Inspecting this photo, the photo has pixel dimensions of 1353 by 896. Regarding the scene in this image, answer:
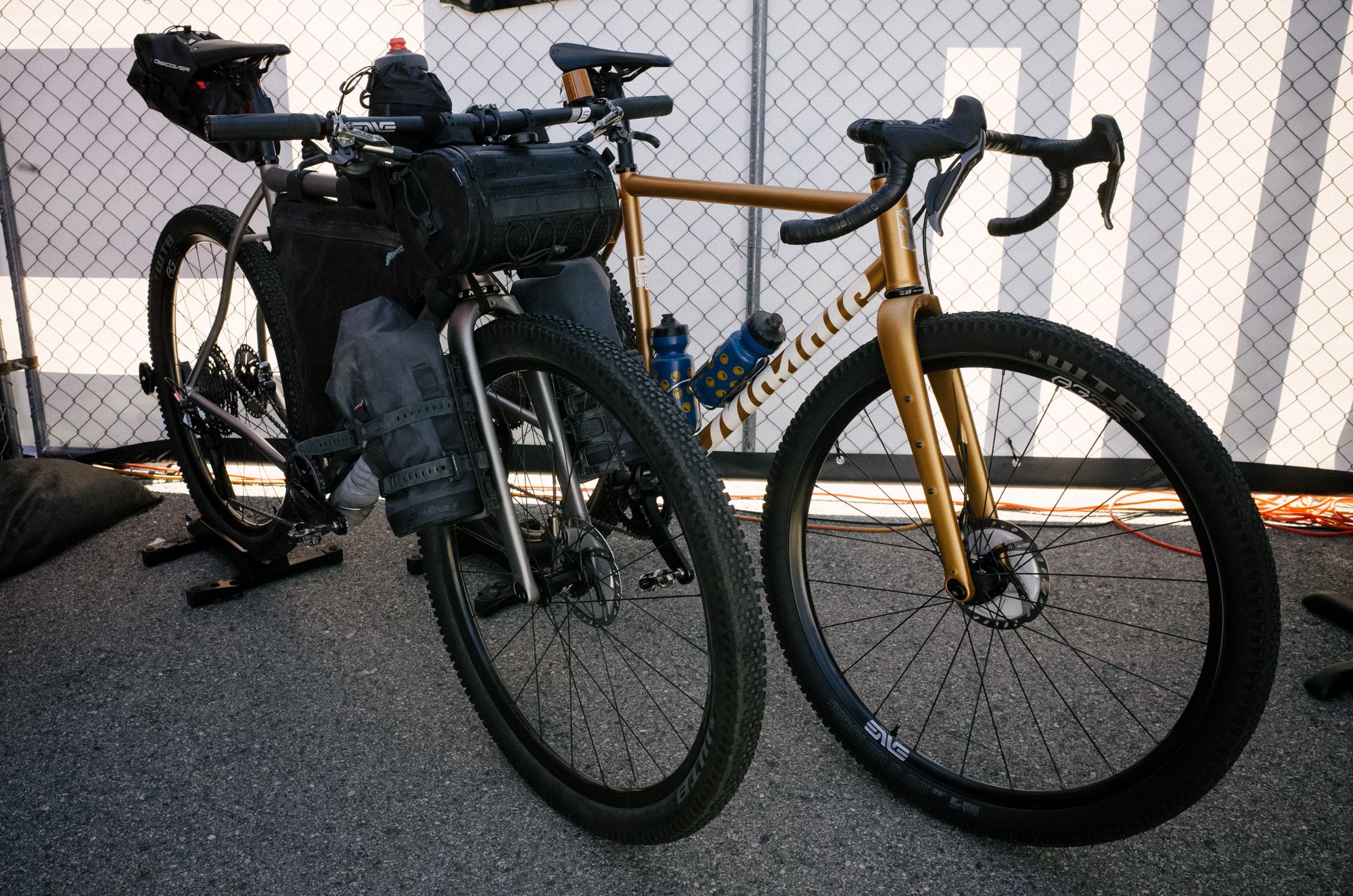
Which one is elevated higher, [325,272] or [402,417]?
[325,272]

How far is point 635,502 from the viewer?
6.37ft

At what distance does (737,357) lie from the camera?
6.21 ft

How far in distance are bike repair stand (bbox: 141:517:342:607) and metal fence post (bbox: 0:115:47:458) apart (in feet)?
3.77

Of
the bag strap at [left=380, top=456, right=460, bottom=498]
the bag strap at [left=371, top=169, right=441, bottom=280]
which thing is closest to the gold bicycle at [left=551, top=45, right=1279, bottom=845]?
the bag strap at [left=371, top=169, right=441, bottom=280]

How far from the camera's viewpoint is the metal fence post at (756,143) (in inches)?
115

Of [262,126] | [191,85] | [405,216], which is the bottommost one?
[405,216]

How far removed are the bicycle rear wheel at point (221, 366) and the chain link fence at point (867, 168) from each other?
930mm

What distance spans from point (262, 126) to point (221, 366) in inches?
50.2

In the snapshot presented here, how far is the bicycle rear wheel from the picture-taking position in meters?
2.10

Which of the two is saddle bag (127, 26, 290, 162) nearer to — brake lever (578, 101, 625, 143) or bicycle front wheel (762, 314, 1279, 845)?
brake lever (578, 101, 625, 143)

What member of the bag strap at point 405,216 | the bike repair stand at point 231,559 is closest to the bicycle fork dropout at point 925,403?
the bag strap at point 405,216

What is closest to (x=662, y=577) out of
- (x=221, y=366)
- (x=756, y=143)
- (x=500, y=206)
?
(x=500, y=206)

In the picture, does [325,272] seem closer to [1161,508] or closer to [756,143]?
[756,143]

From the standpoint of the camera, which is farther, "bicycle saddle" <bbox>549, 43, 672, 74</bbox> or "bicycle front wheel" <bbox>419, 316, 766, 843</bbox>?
"bicycle saddle" <bbox>549, 43, 672, 74</bbox>
